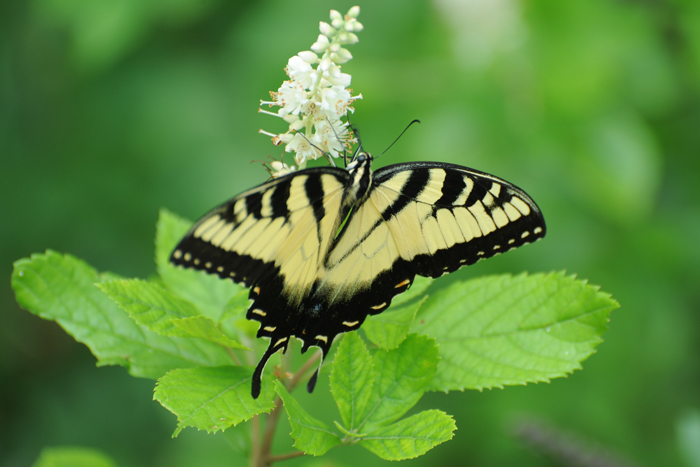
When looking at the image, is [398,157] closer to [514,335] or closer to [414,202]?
[414,202]

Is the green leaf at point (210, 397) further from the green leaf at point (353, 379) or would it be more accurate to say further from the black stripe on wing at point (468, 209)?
the black stripe on wing at point (468, 209)

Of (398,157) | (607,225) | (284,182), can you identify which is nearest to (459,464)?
(607,225)

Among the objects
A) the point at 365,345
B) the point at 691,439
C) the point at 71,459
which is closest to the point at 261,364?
the point at 365,345

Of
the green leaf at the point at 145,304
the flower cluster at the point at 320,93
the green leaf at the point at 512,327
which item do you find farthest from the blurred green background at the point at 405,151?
the green leaf at the point at 145,304

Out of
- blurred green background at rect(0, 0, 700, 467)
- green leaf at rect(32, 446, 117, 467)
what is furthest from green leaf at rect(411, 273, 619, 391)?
green leaf at rect(32, 446, 117, 467)

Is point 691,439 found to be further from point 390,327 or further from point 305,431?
point 305,431

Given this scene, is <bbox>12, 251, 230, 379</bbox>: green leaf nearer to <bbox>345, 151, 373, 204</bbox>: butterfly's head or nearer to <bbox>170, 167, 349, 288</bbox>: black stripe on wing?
<bbox>170, 167, 349, 288</bbox>: black stripe on wing
